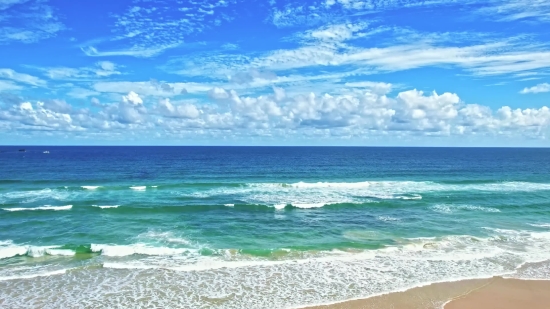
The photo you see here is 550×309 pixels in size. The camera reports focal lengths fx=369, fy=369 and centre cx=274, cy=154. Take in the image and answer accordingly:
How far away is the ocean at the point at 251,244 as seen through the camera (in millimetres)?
14031

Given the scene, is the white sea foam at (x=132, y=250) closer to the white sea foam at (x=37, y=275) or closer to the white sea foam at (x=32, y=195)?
the white sea foam at (x=37, y=275)

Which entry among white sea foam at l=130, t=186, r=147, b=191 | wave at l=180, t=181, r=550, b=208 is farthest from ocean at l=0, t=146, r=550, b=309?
white sea foam at l=130, t=186, r=147, b=191

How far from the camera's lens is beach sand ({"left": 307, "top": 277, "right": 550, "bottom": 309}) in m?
13.0

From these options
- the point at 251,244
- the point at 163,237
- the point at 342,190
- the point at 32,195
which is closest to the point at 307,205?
the point at 342,190

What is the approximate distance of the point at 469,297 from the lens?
13.7 m

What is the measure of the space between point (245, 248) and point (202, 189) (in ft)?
64.7

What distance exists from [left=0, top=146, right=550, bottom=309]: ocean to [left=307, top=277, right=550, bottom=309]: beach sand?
59cm

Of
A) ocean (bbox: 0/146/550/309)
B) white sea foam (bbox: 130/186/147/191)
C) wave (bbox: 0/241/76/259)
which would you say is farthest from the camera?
white sea foam (bbox: 130/186/147/191)

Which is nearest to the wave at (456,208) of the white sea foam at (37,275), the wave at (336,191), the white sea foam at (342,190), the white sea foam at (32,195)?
the white sea foam at (342,190)

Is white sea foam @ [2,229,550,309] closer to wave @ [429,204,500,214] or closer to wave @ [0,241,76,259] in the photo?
wave @ [0,241,76,259]

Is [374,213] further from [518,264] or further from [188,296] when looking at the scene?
[188,296]

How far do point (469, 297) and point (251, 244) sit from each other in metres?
10.6

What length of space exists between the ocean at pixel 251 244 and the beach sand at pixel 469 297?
59cm

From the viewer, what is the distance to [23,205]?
95.0 ft
